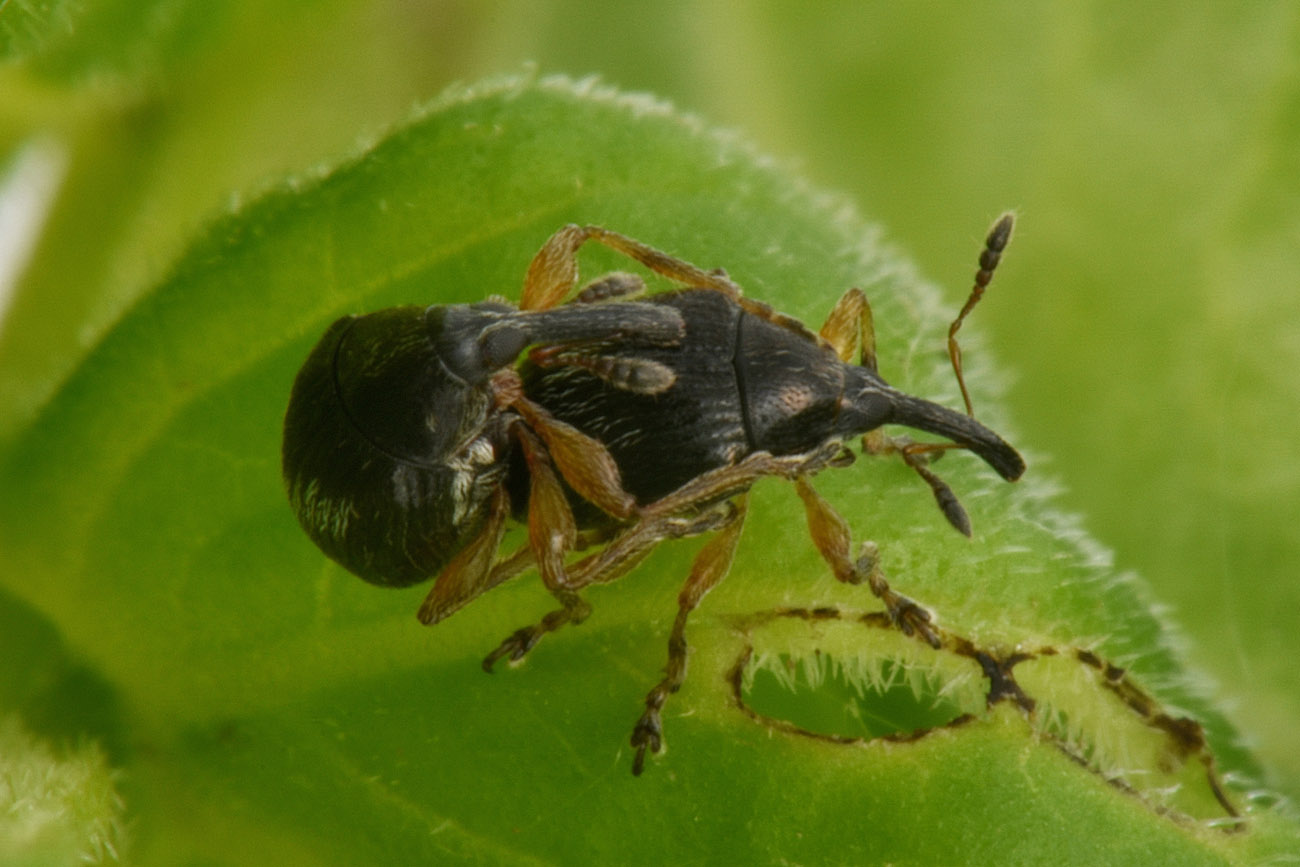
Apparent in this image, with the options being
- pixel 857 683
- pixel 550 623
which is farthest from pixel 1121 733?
pixel 550 623

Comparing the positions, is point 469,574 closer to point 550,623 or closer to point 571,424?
point 550,623

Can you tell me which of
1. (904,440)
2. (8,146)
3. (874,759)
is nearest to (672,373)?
(904,440)

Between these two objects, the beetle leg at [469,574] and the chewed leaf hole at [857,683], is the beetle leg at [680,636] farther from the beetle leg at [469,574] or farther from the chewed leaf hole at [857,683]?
the beetle leg at [469,574]

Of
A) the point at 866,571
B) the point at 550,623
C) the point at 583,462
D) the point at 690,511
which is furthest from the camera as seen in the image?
the point at 583,462

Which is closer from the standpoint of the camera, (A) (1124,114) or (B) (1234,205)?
(B) (1234,205)

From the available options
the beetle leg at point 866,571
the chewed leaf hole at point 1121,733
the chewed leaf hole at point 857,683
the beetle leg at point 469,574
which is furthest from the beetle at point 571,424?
the chewed leaf hole at point 1121,733

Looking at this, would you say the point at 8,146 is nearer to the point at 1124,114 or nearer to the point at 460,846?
the point at 460,846
